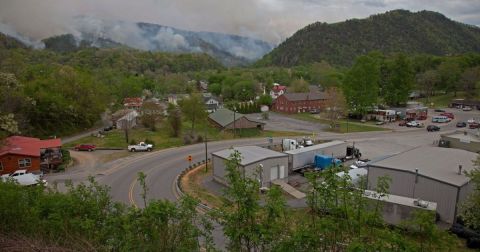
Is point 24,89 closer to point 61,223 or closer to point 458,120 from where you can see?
point 61,223

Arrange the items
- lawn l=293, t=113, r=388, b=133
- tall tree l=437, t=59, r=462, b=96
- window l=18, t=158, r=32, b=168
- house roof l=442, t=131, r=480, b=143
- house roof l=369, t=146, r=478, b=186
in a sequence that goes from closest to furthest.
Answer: house roof l=369, t=146, r=478, b=186 < window l=18, t=158, r=32, b=168 < house roof l=442, t=131, r=480, b=143 < lawn l=293, t=113, r=388, b=133 < tall tree l=437, t=59, r=462, b=96

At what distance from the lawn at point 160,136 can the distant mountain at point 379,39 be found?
11012 centimetres

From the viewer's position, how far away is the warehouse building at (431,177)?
55.3 feet

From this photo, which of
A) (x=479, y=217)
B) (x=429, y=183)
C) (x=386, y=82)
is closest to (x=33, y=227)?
(x=479, y=217)

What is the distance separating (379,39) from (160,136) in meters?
141

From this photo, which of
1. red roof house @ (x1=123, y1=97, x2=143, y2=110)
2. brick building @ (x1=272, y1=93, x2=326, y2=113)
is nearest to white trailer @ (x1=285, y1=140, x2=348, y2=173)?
brick building @ (x1=272, y1=93, x2=326, y2=113)

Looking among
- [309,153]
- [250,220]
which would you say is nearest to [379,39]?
[309,153]

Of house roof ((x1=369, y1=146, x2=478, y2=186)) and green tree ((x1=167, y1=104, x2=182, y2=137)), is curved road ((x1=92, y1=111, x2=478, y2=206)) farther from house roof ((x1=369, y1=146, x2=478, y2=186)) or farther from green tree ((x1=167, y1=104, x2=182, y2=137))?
house roof ((x1=369, y1=146, x2=478, y2=186))

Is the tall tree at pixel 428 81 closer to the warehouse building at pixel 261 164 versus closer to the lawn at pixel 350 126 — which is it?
the lawn at pixel 350 126

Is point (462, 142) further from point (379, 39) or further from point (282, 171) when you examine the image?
point (379, 39)

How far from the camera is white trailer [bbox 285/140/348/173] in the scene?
2525 centimetres

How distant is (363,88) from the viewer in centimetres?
4944

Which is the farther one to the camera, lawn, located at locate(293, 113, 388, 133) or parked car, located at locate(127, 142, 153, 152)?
lawn, located at locate(293, 113, 388, 133)

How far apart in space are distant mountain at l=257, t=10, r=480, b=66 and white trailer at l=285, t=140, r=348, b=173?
4712 inches
